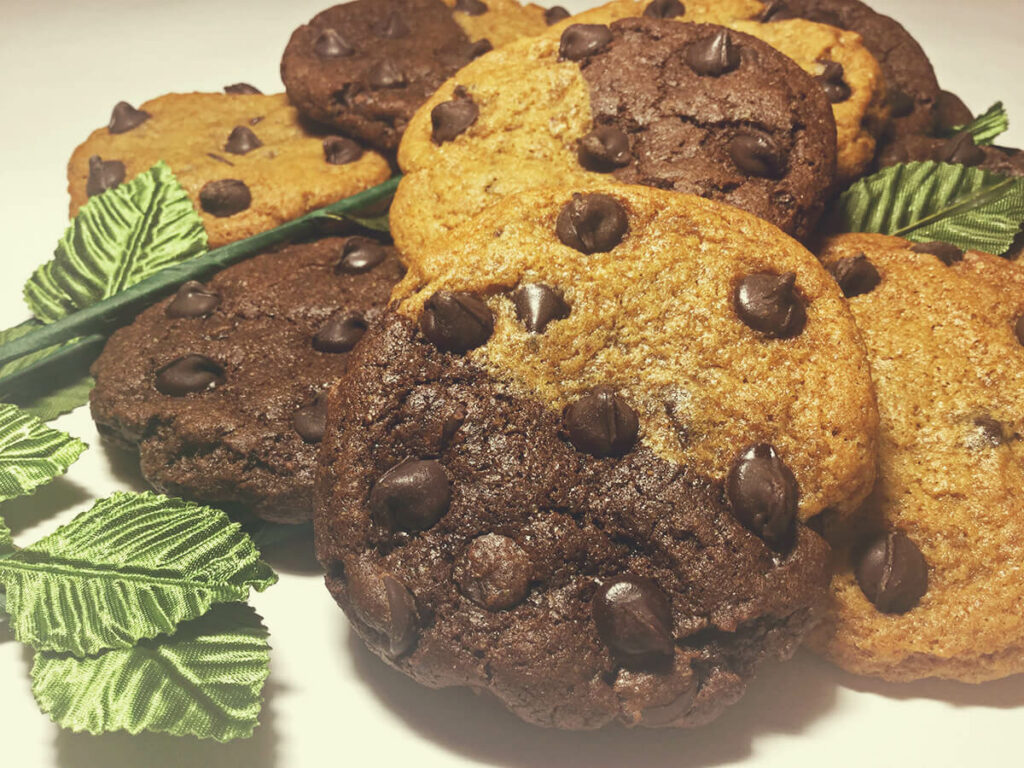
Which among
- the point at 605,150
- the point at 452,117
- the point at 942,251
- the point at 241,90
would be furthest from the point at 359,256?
the point at 942,251

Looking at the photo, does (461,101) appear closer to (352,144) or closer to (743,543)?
(352,144)

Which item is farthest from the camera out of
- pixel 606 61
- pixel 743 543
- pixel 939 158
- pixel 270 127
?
pixel 270 127

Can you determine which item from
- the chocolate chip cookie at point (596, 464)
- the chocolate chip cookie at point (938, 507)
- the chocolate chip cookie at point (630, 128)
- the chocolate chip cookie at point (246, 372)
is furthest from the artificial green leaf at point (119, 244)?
the chocolate chip cookie at point (938, 507)

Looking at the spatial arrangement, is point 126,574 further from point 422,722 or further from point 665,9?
point 665,9

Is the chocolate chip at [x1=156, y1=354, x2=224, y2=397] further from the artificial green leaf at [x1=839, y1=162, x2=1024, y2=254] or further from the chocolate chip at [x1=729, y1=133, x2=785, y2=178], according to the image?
the artificial green leaf at [x1=839, y1=162, x2=1024, y2=254]

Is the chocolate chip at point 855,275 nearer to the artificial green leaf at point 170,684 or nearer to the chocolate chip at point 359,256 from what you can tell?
the chocolate chip at point 359,256

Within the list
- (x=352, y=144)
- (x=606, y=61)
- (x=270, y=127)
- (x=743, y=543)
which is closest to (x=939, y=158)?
(x=606, y=61)
